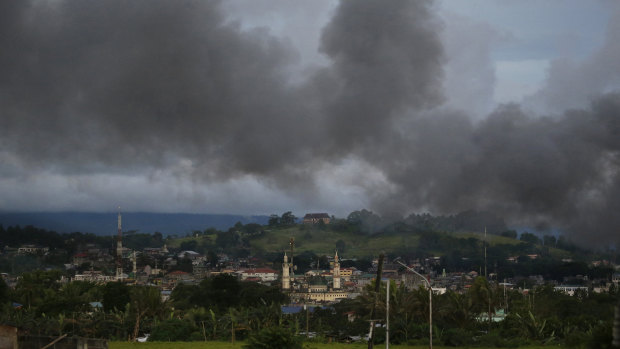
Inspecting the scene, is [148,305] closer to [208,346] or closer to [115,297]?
[208,346]

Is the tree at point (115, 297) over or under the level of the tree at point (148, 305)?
under

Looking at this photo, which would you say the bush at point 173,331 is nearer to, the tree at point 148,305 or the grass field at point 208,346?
the tree at point 148,305

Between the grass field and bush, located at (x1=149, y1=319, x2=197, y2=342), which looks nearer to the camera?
the grass field

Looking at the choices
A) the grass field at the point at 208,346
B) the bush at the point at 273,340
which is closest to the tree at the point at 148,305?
the grass field at the point at 208,346

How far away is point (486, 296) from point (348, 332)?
462 inches

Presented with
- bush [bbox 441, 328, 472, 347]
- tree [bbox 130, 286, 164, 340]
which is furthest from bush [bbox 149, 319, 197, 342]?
bush [bbox 441, 328, 472, 347]

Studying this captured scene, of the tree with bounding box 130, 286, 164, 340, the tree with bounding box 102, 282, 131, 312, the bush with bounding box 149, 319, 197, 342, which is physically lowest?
the tree with bounding box 102, 282, 131, 312

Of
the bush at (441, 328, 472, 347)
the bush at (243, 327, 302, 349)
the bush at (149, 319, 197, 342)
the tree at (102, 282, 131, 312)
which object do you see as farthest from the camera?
the tree at (102, 282, 131, 312)

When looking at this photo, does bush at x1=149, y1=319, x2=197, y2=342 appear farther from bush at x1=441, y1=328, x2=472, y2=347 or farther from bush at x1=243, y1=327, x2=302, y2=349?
bush at x1=243, y1=327, x2=302, y2=349

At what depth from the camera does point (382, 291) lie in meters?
51.1

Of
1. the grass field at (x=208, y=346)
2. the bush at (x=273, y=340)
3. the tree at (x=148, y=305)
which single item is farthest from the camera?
the tree at (x=148, y=305)

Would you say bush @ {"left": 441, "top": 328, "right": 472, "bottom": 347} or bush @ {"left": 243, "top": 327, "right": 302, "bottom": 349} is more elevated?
bush @ {"left": 243, "top": 327, "right": 302, "bottom": 349}

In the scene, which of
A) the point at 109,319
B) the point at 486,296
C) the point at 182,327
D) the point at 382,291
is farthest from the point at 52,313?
the point at 486,296

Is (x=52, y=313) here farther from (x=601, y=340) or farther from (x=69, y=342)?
(x=601, y=340)
